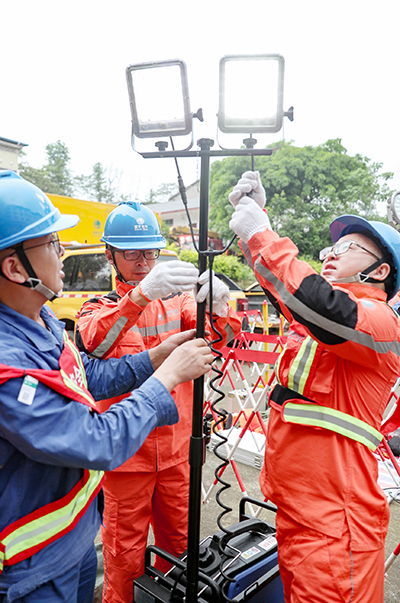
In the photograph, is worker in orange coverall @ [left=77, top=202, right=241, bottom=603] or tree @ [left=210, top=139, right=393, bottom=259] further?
tree @ [left=210, top=139, right=393, bottom=259]

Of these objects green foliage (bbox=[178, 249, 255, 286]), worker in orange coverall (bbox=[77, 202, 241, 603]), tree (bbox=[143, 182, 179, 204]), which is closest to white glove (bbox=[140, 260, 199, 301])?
worker in orange coverall (bbox=[77, 202, 241, 603])

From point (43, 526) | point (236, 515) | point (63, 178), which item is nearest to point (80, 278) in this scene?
point (236, 515)

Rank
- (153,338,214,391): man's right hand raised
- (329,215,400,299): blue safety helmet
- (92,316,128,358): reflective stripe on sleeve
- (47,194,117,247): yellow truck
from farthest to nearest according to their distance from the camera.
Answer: (47,194,117,247): yellow truck → (92,316,128,358): reflective stripe on sleeve → (329,215,400,299): blue safety helmet → (153,338,214,391): man's right hand raised

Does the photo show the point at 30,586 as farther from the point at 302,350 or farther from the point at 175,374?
the point at 302,350

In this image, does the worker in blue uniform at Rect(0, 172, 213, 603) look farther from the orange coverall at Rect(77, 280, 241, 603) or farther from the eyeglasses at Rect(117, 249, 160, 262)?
the eyeglasses at Rect(117, 249, 160, 262)

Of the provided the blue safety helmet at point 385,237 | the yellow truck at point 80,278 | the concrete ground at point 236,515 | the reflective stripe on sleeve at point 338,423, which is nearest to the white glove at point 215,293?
the reflective stripe on sleeve at point 338,423

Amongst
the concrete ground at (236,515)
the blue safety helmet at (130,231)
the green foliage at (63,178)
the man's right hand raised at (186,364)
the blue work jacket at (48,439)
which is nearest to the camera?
the blue work jacket at (48,439)

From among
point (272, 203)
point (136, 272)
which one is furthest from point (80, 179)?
point (136, 272)

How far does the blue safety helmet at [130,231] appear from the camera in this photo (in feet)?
7.25

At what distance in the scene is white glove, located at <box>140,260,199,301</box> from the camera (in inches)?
64.9

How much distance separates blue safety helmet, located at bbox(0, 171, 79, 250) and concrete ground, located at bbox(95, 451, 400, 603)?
2.45 meters

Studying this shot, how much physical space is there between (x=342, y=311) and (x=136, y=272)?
131cm

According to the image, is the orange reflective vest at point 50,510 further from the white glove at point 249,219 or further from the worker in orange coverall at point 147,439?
the white glove at point 249,219

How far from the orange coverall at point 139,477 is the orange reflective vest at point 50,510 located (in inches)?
24.4
